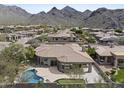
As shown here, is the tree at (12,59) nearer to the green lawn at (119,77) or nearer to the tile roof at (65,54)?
the tile roof at (65,54)

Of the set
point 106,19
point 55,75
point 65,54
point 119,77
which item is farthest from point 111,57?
point 106,19

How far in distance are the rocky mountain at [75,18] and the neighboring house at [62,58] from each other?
9.40 meters

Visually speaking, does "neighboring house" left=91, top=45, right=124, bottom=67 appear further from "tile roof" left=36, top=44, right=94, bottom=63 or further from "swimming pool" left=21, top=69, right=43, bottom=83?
"swimming pool" left=21, top=69, right=43, bottom=83

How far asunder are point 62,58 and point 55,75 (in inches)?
35.9

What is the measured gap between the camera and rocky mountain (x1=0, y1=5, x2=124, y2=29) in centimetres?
1907

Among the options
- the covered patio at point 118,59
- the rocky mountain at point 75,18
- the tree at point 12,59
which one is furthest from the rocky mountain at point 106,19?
the tree at point 12,59

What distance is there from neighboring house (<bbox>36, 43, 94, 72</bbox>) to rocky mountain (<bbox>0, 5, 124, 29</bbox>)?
9404 mm

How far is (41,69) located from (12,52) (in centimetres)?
93

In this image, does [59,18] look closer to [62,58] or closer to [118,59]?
[118,59]

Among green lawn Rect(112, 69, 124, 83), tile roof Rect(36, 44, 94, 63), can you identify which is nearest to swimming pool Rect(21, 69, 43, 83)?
tile roof Rect(36, 44, 94, 63)

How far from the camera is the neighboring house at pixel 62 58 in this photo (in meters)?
6.14

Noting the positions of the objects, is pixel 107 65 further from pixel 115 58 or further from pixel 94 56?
pixel 94 56

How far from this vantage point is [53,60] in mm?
6746

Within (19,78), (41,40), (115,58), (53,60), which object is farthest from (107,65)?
(41,40)
